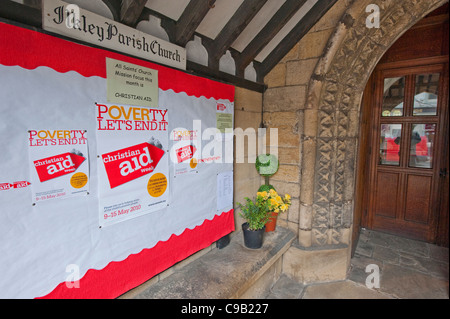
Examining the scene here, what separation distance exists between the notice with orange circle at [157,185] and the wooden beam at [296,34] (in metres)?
1.69

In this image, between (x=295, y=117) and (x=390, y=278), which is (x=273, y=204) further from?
(x=390, y=278)

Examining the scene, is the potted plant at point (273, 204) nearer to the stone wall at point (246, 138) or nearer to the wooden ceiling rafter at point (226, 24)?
the stone wall at point (246, 138)

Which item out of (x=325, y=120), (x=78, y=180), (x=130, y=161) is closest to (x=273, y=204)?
(x=325, y=120)

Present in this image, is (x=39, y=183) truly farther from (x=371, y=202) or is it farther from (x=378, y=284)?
(x=371, y=202)

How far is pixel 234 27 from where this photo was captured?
1828 mm

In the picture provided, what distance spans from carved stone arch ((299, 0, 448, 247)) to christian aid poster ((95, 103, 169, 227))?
1.53 metres

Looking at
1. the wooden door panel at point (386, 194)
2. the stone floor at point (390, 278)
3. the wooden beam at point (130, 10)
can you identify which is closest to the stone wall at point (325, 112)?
the stone floor at point (390, 278)

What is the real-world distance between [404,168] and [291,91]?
2.33 meters

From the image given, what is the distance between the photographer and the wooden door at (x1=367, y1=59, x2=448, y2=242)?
3275 millimetres

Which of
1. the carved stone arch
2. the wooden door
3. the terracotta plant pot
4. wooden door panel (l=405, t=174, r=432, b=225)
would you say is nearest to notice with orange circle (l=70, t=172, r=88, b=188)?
the terracotta plant pot

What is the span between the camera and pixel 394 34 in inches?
83.9

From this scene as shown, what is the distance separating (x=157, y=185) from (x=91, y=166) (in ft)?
1.44

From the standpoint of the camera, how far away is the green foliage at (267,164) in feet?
8.50
